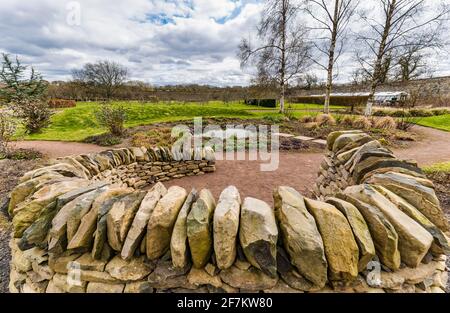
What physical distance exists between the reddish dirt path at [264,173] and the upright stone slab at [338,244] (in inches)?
96.3

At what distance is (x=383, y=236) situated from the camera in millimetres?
1382

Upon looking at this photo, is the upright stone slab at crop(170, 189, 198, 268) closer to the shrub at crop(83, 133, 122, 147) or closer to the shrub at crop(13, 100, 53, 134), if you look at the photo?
the shrub at crop(83, 133, 122, 147)

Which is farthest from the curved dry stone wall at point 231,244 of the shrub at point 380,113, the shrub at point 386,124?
the shrub at point 380,113

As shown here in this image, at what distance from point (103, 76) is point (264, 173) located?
1527 inches

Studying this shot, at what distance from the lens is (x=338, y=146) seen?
3.53 m

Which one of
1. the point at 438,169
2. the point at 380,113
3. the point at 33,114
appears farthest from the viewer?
the point at 380,113

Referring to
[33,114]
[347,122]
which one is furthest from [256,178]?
[33,114]

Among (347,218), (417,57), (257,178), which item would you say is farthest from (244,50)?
(347,218)

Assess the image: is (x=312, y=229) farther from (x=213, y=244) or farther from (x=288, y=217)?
(x=213, y=244)

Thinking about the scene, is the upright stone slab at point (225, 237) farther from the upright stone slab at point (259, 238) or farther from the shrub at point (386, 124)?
the shrub at point (386, 124)

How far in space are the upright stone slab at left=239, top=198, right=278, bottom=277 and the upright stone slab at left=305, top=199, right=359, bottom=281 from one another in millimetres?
329

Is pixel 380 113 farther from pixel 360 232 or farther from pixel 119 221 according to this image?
pixel 119 221

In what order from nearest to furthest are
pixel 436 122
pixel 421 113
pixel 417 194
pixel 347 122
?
pixel 417 194 → pixel 347 122 → pixel 436 122 → pixel 421 113
